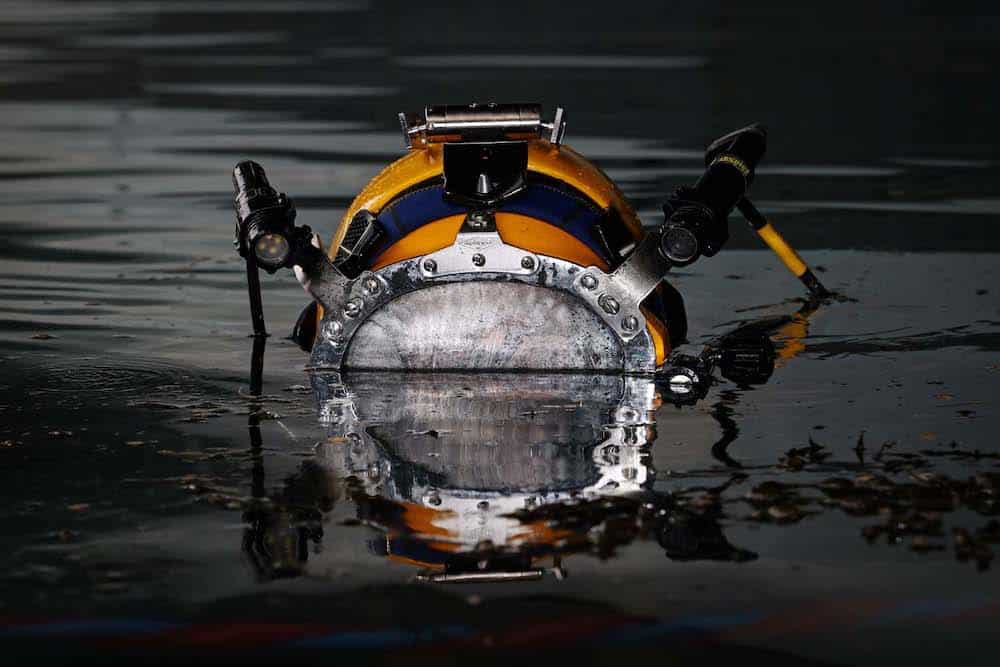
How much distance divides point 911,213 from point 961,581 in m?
8.12

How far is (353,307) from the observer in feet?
25.2

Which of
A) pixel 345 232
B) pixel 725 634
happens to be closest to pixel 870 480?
pixel 725 634

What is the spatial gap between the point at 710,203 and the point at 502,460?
168 cm

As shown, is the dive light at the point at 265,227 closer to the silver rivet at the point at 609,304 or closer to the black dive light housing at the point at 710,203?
the silver rivet at the point at 609,304

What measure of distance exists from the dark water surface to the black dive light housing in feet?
2.06

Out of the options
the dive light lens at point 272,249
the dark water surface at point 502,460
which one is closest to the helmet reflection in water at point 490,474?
the dark water surface at point 502,460

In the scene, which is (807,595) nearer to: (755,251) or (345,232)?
(345,232)

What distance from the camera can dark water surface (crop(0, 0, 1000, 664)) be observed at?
516cm

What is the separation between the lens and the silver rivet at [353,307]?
7.66m

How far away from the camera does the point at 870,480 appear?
625cm

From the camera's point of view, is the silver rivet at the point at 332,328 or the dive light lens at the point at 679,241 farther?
the silver rivet at the point at 332,328

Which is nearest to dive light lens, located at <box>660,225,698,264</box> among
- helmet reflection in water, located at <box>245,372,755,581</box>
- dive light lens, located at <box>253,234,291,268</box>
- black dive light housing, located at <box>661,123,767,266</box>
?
black dive light housing, located at <box>661,123,767,266</box>

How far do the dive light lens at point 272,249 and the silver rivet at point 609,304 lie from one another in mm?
1243

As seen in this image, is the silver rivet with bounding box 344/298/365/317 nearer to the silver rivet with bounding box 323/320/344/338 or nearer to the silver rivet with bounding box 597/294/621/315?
the silver rivet with bounding box 323/320/344/338
